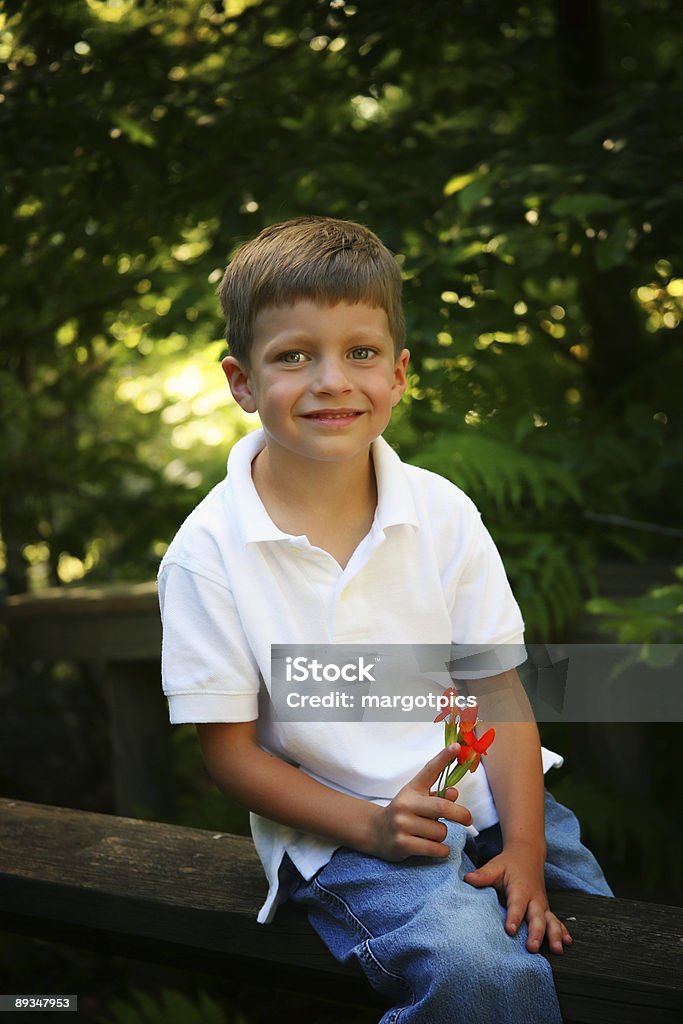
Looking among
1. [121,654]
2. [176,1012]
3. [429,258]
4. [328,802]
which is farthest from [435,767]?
[121,654]

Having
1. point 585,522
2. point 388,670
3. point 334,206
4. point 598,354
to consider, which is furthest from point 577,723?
point 388,670

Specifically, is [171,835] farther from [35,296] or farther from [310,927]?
[35,296]

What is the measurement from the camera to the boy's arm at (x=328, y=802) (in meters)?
1.42

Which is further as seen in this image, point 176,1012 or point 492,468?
point 492,468

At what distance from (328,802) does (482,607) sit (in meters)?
0.38

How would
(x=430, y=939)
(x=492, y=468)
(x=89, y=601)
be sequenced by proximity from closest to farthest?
(x=430, y=939)
(x=492, y=468)
(x=89, y=601)

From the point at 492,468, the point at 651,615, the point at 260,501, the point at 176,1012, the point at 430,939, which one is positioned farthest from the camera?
the point at 492,468

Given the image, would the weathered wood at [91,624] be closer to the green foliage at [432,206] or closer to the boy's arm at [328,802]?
the green foliage at [432,206]

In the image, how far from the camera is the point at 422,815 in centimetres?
142

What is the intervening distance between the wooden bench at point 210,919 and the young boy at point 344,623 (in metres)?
0.06

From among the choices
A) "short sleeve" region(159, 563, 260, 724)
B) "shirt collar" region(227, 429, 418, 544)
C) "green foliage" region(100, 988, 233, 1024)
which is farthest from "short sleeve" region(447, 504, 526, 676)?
"green foliage" region(100, 988, 233, 1024)

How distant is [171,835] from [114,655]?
1493 millimetres
